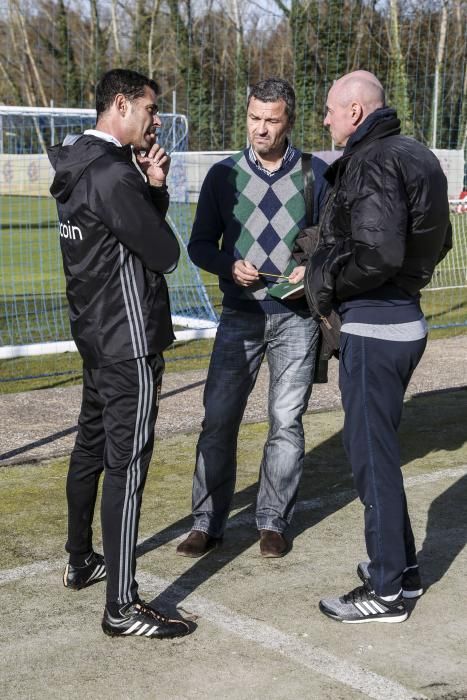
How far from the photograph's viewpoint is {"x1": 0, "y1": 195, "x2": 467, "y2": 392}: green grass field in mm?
9984

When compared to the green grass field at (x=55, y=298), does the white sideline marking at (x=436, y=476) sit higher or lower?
higher

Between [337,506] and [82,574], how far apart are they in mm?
1643

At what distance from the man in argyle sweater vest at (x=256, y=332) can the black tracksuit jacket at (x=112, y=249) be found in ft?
3.31

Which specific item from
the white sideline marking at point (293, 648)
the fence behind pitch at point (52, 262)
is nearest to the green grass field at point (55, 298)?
the fence behind pitch at point (52, 262)

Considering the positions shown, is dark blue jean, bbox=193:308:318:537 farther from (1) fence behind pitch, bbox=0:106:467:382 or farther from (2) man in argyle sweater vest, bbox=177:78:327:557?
(1) fence behind pitch, bbox=0:106:467:382

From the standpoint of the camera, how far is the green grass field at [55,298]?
32.8 feet

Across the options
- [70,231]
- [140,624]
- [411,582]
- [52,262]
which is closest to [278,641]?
[140,624]

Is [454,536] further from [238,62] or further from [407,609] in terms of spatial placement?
[238,62]

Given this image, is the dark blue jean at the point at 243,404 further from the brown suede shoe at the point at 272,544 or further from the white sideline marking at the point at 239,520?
the white sideline marking at the point at 239,520

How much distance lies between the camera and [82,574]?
14.3ft

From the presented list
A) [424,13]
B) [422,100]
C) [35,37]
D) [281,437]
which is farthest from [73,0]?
[281,437]

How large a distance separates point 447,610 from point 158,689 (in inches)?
51.0

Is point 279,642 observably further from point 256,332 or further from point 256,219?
point 256,219

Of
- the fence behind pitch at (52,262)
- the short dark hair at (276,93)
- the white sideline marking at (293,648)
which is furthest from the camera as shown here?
the fence behind pitch at (52,262)
